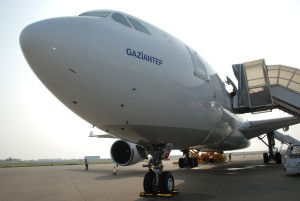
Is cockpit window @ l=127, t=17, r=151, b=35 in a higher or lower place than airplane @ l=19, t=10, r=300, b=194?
higher

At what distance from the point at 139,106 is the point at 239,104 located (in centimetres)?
685

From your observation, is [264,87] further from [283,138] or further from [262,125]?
[283,138]

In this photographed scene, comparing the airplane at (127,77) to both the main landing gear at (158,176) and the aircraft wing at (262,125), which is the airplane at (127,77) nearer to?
the main landing gear at (158,176)

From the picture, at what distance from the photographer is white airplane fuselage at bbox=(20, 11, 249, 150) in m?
5.30

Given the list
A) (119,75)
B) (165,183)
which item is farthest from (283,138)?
(119,75)

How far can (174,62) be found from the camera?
7281mm

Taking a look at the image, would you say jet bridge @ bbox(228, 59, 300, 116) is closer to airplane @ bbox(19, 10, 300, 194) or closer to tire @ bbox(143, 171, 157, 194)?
airplane @ bbox(19, 10, 300, 194)

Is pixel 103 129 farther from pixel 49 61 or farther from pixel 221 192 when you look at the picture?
pixel 221 192

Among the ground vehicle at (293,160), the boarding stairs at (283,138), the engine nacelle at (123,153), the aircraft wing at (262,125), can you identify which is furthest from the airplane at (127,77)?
the boarding stairs at (283,138)

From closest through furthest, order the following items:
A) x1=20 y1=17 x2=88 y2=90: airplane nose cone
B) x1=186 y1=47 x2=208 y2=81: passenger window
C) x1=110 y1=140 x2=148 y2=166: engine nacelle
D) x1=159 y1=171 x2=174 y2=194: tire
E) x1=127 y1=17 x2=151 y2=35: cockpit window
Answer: x1=20 y1=17 x2=88 y2=90: airplane nose cone
x1=127 y1=17 x2=151 y2=35: cockpit window
x1=159 y1=171 x2=174 y2=194: tire
x1=186 y1=47 x2=208 y2=81: passenger window
x1=110 y1=140 x2=148 y2=166: engine nacelle

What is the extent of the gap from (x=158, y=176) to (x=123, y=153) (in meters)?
3.40

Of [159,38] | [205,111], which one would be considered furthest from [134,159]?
[159,38]

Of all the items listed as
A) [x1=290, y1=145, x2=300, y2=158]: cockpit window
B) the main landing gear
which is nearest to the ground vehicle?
[x1=290, y1=145, x2=300, y2=158]: cockpit window

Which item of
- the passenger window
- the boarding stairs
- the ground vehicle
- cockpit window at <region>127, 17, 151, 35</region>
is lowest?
the ground vehicle
